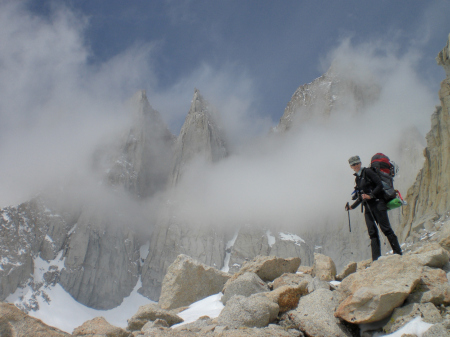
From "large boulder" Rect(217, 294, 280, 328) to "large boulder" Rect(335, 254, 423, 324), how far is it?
1.16 metres

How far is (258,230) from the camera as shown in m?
117

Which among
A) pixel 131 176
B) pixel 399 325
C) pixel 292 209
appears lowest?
pixel 399 325

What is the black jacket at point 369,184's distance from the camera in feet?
27.2

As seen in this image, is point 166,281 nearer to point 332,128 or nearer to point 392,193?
point 392,193

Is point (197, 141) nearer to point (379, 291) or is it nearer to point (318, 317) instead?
point (318, 317)

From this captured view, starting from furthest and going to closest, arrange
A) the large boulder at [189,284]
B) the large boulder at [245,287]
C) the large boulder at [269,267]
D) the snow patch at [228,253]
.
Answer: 1. the snow patch at [228,253]
2. the large boulder at [189,284]
3. the large boulder at [269,267]
4. the large boulder at [245,287]

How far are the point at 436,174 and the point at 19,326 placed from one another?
32722mm

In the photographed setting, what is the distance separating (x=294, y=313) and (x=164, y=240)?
119 m

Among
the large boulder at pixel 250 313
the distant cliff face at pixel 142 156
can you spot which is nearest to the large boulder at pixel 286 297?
the large boulder at pixel 250 313

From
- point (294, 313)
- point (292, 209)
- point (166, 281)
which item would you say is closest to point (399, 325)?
point (294, 313)

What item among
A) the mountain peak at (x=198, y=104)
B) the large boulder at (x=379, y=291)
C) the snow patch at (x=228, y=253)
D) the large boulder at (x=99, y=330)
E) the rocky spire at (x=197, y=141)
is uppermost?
the mountain peak at (x=198, y=104)

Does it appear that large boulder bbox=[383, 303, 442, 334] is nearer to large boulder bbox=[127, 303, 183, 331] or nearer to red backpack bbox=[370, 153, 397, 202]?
red backpack bbox=[370, 153, 397, 202]

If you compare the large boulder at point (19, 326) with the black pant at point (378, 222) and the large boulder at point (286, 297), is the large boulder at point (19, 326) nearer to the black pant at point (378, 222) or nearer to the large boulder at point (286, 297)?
the large boulder at point (286, 297)

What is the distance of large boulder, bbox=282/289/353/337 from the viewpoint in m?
5.50
